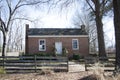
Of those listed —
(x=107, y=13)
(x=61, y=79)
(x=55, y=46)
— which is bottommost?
(x=61, y=79)

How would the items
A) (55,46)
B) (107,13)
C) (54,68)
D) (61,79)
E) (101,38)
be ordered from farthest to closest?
(55,46)
(107,13)
(101,38)
(54,68)
(61,79)

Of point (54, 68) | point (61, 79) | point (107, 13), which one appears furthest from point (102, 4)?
point (61, 79)

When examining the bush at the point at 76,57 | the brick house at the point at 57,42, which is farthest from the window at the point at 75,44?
the bush at the point at 76,57

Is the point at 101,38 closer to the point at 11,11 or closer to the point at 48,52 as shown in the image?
the point at 48,52

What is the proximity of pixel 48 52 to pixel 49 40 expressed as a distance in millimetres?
1848

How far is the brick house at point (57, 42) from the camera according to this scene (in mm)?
37062

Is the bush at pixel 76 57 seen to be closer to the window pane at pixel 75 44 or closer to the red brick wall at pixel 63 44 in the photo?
the red brick wall at pixel 63 44

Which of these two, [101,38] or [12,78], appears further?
[101,38]

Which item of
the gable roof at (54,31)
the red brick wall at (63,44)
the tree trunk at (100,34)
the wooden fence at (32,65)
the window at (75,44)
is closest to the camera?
the wooden fence at (32,65)

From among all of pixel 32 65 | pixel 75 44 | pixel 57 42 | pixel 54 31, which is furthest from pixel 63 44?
pixel 32 65

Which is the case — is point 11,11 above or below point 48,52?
above

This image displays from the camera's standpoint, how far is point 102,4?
3123 centimetres

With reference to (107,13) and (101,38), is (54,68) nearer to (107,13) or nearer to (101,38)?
(101,38)

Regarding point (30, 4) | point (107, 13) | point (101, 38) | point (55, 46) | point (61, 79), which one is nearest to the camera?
point (61, 79)
